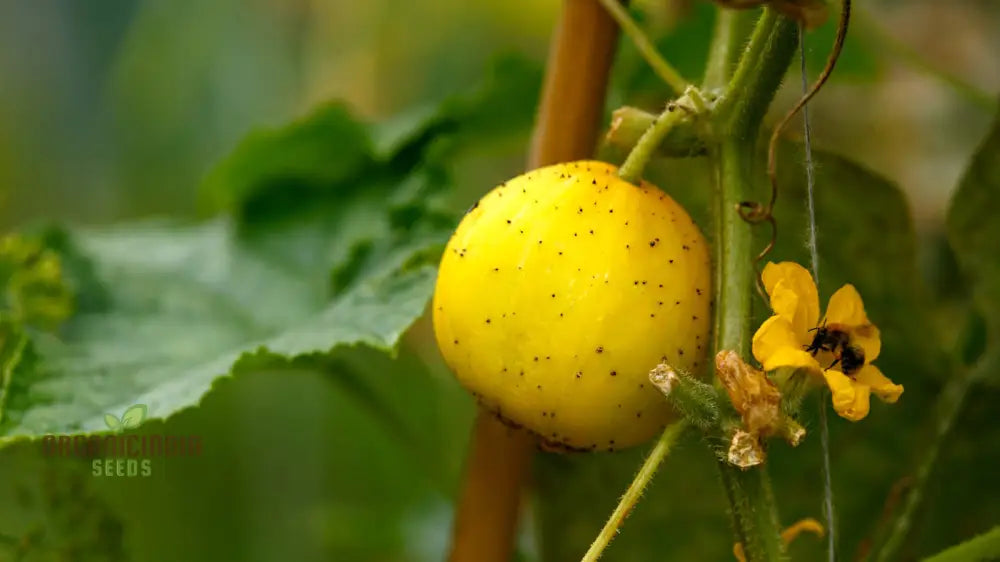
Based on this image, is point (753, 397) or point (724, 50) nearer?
point (753, 397)

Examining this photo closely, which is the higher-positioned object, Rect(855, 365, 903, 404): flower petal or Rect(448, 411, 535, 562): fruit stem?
Rect(855, 365, 903, 404): flower petal

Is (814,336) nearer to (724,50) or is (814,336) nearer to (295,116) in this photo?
(724,50)

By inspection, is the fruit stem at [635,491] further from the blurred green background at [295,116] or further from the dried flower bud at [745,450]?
the blurred green background at [295,116]

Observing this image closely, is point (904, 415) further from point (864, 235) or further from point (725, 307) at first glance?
point (725, 307)

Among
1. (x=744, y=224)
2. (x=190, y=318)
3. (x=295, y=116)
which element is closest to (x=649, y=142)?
(x=744, y=224)

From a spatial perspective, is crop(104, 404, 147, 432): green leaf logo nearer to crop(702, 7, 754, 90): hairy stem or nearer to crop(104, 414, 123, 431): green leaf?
crop(104, 414, 123, 431): green leaf

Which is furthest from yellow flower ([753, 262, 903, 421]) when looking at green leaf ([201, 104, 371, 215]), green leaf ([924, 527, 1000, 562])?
green leaf ([201, 104, 371, 215])

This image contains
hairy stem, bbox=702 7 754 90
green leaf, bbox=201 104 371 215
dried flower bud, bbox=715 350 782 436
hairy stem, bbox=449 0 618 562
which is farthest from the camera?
green leaf, bbox=201 104 371 215
